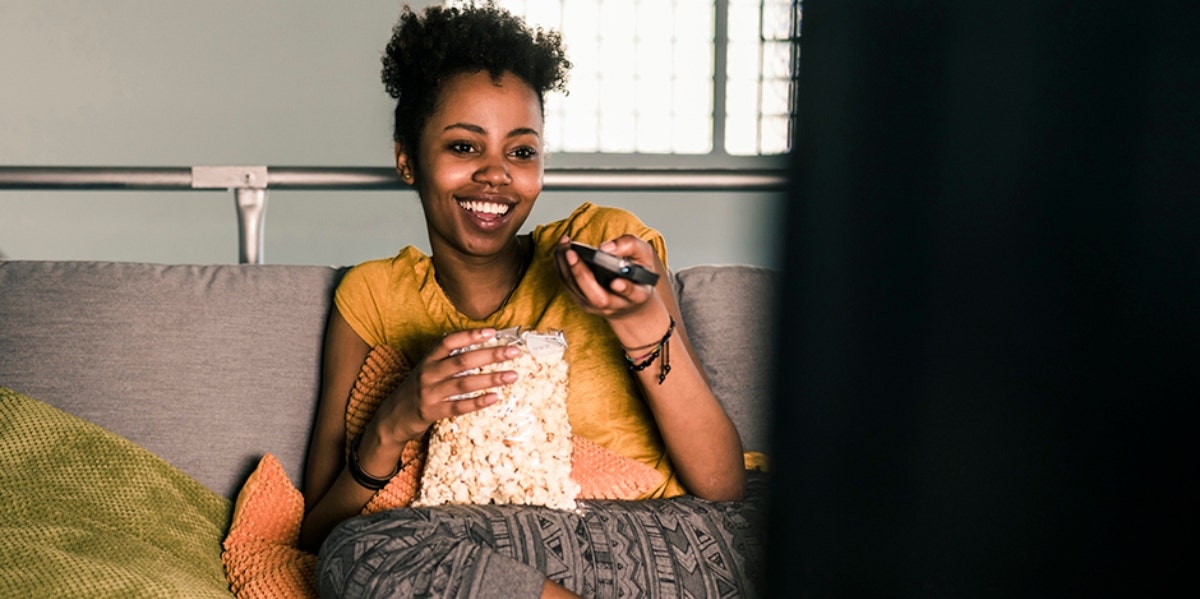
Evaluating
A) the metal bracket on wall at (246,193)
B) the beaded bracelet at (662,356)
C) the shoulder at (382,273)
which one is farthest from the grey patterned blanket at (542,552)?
the metal bracket on wall at (246,193)

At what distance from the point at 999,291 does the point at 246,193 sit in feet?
5.28

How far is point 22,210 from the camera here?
4.54 m

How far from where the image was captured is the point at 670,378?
3.67ft

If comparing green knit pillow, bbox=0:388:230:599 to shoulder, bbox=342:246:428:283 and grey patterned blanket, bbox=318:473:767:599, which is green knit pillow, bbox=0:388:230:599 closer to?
grey patterned blanket, bbox=318:473:767:599

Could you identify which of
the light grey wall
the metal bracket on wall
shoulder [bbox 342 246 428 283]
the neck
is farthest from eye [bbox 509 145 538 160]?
the light grey wall

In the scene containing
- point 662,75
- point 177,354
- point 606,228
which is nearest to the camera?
point 606,228

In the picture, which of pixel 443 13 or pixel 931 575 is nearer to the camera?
pixel 931 575

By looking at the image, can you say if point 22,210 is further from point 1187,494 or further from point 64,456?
point 1187,494

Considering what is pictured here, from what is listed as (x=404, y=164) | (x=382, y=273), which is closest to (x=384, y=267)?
(x=382, y=273)

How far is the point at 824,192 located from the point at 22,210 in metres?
5.00

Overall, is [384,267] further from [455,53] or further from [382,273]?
[455,53]

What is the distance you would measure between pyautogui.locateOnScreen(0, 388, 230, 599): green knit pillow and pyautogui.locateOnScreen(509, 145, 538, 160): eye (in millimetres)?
562

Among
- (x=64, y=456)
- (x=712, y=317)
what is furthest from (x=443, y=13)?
(x=64, y=456)

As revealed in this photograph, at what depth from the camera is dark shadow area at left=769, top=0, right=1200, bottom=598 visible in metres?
0.21
